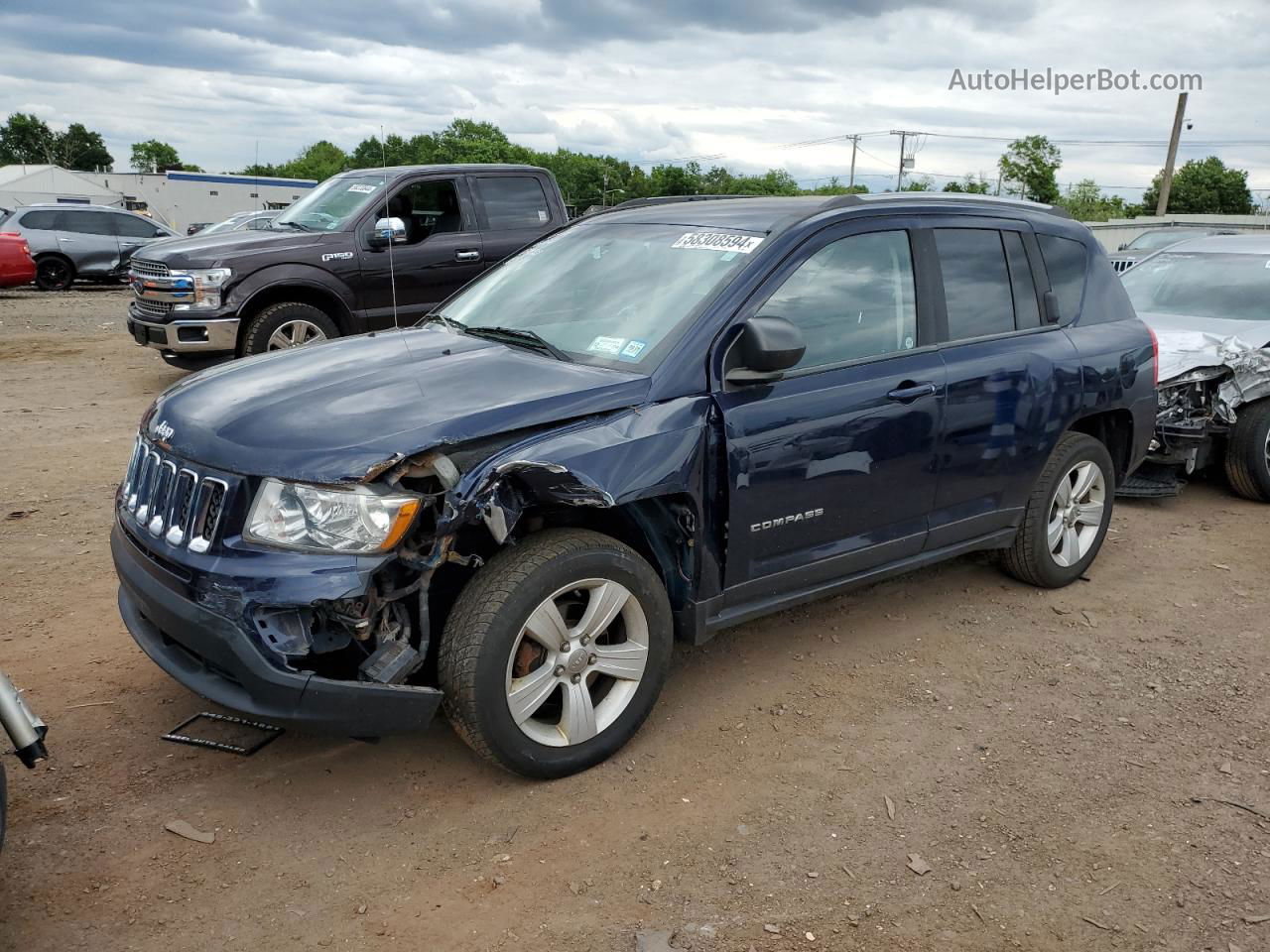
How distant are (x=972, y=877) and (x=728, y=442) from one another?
1561mm

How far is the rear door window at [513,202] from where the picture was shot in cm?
995

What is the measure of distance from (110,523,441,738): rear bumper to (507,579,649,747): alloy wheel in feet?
1.09

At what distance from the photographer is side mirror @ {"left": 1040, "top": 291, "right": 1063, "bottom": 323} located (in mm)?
4746

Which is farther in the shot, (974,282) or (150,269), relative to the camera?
(150,269)

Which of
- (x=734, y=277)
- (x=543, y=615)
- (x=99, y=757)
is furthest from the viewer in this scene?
(x=734, y=277)

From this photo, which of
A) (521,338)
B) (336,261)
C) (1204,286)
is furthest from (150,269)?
(1204,286)

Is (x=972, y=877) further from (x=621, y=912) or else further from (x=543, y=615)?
(x=543, y=615)

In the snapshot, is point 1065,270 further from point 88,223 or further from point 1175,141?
point 1175,141

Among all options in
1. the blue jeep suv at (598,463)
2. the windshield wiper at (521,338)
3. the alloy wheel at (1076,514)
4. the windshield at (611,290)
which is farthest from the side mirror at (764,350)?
the alloy wheel at (1076,514)

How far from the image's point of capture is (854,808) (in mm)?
3270

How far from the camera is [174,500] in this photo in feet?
10.3

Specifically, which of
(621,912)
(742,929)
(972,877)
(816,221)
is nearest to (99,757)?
(621,912)

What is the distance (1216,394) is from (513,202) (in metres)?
6.56

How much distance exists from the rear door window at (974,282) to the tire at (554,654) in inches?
76.9
